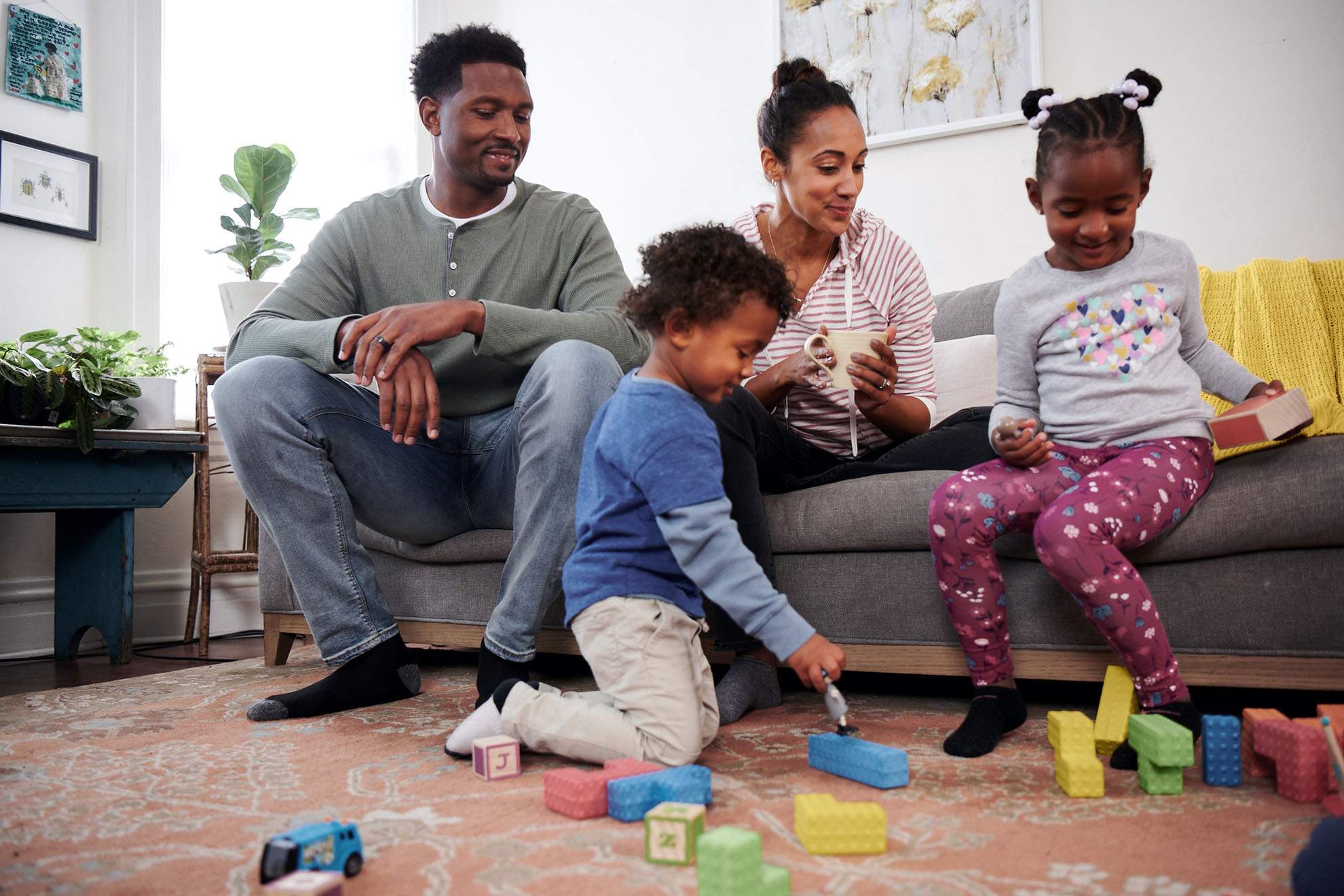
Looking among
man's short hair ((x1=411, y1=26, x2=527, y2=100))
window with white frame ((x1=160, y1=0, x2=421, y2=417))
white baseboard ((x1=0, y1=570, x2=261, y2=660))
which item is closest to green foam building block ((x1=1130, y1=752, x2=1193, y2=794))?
man's short hair ((x1=411, y1=26, x2=527, y2=100))

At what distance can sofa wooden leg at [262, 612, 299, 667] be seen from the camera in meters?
2.08

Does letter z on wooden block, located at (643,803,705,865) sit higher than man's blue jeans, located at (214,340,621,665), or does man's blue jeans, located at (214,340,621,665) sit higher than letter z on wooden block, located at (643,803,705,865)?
man's blue jeans, located at (214,340,621,665)

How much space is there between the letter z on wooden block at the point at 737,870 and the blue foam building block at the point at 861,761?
1.09 feet

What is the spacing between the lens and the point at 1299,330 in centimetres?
185

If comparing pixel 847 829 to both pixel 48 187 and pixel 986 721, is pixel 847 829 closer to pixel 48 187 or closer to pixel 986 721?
pixel 986 721

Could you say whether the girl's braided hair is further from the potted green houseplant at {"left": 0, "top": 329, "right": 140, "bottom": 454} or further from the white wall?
the potted green houseplant at {"left": 0, "top": 329, "right": 140, "bottom": 454}

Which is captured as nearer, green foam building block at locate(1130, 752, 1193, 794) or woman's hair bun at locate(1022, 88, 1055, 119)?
green foam building block at locate(1130, 752, 1193, 794)

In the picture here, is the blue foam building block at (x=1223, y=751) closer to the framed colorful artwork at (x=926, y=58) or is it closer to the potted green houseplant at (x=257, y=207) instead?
the framed colorful artwork at (x=926, y=58)

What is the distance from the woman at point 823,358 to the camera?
1.54 metres

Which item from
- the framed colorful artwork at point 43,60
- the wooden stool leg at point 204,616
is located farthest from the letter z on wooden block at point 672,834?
the framed colorful artwork at point 43,60

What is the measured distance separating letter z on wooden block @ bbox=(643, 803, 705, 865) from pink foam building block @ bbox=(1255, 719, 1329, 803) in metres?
0.64

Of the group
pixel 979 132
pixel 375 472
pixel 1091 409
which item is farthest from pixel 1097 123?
pixel 979 132

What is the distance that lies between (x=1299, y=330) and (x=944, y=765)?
4.28 ft

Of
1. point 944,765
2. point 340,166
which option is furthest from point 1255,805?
point 340,166
